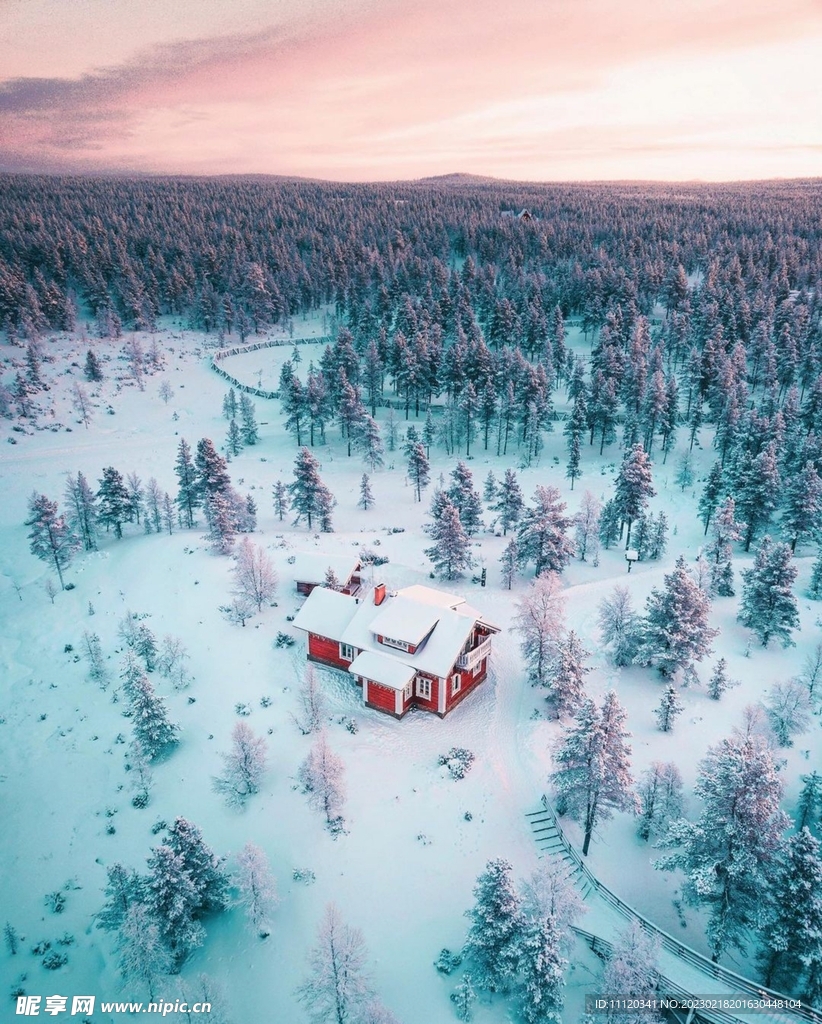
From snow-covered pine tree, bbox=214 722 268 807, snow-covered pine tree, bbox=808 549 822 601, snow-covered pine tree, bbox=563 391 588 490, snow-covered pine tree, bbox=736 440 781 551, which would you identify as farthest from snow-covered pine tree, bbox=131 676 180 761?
snow-covered pine tree, bbox=563 391 588 490

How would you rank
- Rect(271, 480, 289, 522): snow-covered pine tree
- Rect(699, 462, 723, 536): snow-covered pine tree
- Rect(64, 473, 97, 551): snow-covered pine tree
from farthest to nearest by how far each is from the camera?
Rect(271, 480, 289, 522): snow-covered pine tree
Rect(699, 462, 723, 536): snow-covered pine tree
Rect(64, 473, 97, 551): snow-covered pine tree

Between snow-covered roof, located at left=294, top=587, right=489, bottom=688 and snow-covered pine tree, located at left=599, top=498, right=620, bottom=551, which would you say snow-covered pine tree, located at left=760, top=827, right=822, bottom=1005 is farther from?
snow-covered pine tree, located at left=599, top=498, right=620, bottom=551

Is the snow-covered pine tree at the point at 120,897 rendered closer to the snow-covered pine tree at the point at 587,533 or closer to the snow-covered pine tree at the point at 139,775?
the snow-covered pine tree at the point at 139,775

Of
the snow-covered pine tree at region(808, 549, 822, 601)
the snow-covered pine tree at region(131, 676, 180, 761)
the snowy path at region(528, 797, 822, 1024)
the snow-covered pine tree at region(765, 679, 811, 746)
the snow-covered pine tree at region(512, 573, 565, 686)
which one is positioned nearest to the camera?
the snowy path at region(528, 797, 822, 1024)

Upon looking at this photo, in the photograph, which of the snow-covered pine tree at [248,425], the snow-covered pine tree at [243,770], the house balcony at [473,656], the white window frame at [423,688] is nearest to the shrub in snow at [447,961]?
the snow-covered pine tree at [243,770]

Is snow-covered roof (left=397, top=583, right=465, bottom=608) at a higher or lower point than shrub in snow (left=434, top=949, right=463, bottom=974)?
higher

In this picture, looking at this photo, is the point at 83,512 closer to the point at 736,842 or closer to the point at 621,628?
the point at 621,628
